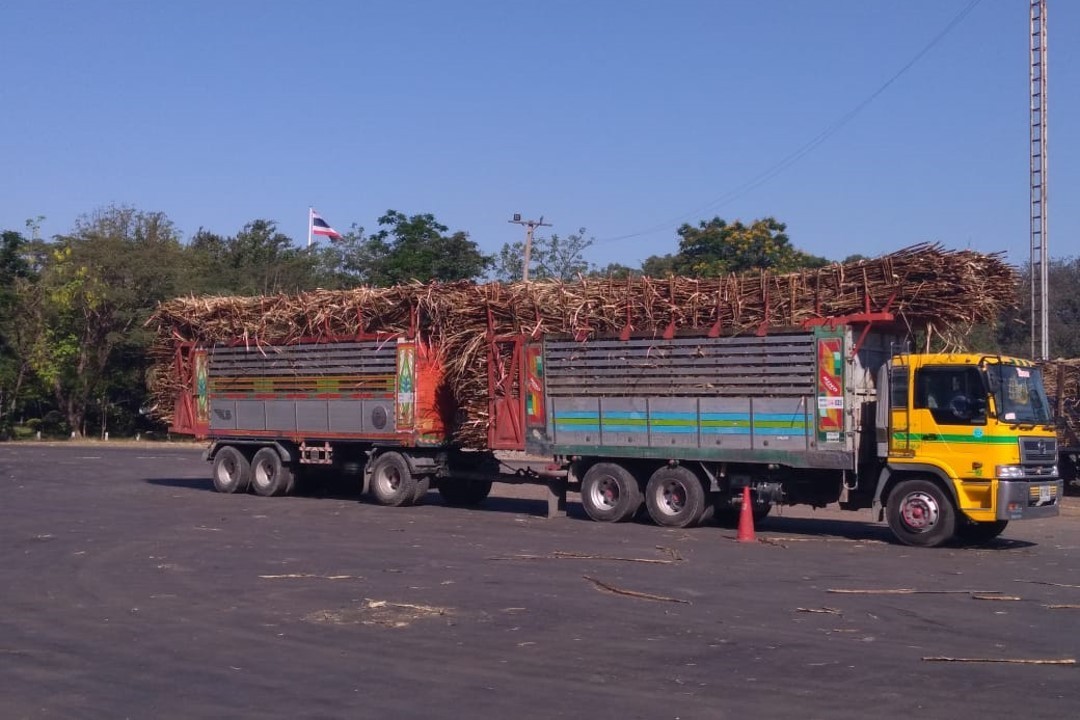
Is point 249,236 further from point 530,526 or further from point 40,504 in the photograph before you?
point 530,526

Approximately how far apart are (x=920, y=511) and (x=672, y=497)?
3916mm

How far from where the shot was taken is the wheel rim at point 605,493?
19062 mm

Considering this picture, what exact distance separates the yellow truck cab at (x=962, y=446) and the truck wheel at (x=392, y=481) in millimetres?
8804

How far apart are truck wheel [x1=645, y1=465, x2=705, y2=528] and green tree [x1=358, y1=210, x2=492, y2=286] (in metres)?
35.8

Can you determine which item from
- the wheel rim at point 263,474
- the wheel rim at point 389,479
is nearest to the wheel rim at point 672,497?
the wheel rim at point 389,479

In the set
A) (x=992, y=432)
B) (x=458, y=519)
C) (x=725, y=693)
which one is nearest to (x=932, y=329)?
(x=992, y=432)

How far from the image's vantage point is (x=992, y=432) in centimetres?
1554

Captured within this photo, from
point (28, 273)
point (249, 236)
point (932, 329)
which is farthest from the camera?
point (249, 236)

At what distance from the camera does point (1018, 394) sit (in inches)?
630

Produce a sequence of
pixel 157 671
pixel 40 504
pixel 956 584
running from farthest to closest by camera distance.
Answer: pixel 40 504 → pixel 956 584 → pixel 157 671

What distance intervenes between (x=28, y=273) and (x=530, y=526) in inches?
1876

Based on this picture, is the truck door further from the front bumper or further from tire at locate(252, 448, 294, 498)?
tire at locate(252, 448, 294, 498)

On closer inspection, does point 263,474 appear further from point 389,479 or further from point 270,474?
point 389,479

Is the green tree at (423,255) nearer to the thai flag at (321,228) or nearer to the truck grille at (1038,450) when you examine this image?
the thai flag at (321,228)
